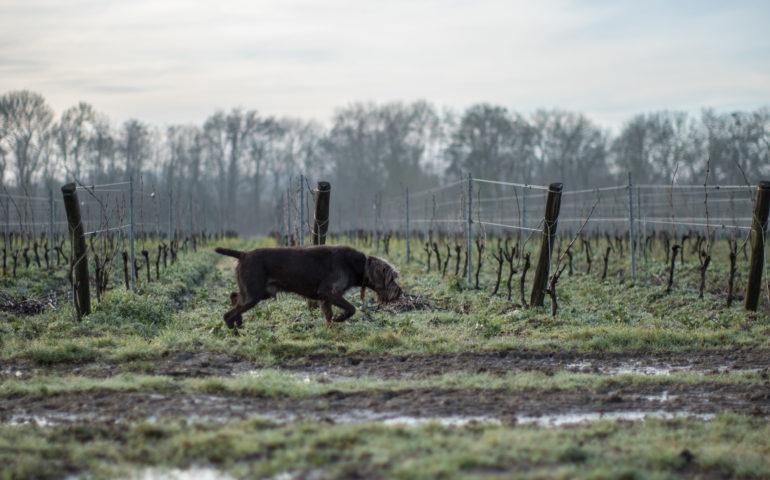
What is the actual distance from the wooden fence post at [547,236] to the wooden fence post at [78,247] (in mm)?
6334

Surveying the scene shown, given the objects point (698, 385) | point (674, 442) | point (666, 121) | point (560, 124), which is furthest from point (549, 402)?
point (560, 124)

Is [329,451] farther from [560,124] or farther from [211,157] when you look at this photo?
[211,157]

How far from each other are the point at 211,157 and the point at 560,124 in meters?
33.8

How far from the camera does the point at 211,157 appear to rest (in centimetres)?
6588

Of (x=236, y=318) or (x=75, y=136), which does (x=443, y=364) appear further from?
(x=75, y=136)

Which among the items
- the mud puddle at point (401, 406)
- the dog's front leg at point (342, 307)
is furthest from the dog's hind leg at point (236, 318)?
the mud puddle at point (401, 406)

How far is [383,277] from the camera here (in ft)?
28.5

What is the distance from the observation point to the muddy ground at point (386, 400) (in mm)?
4879

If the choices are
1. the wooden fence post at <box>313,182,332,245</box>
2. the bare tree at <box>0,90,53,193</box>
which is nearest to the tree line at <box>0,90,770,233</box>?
the bare tree at <box>0,90,53,193</box>

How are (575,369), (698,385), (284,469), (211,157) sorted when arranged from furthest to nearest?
1. (211,157)
2. (575,369)
3. (698,385)
4. (284,469)

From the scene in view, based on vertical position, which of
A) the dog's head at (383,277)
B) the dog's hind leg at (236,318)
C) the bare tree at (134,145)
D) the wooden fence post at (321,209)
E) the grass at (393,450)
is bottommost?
the grass at (393,450)

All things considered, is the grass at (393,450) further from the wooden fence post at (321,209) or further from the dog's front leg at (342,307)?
the wooden fence post at (321,209)

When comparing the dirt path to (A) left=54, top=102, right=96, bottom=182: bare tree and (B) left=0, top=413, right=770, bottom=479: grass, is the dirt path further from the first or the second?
(A) left=54, top=102, right=96, bottom=182: bare tree

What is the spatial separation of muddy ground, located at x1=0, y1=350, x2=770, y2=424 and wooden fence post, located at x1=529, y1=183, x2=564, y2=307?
9.99 feet
